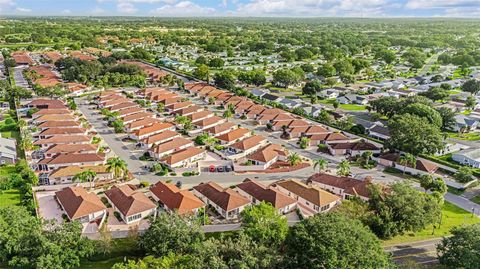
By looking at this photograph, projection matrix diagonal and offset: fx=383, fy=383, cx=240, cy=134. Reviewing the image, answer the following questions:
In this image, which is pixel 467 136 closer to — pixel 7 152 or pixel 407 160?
pixel 407 160

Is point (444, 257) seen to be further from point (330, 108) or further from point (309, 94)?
point (309, 94)

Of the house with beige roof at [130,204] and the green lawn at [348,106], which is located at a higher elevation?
the green lawn at [348,106]

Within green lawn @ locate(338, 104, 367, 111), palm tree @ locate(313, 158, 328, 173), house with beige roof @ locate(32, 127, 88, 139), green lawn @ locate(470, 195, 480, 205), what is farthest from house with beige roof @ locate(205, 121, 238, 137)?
green lawn @ locate(470, 195, 480, 205)

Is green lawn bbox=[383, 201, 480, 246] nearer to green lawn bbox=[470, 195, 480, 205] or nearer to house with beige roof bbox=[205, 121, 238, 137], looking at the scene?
green lawn bbox=[470, 195, 480, 205]

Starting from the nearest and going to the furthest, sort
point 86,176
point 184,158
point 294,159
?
point 86,176, point 294,159, point 184,158

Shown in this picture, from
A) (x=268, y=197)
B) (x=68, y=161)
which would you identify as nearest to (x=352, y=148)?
(x=268, y=197)

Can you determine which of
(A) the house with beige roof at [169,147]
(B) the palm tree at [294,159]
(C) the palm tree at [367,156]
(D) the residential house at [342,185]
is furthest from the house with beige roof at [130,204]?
(C) the palm tree at [367,156]

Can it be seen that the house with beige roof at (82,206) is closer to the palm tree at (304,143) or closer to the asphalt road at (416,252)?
the asphalt road at (416,252)
